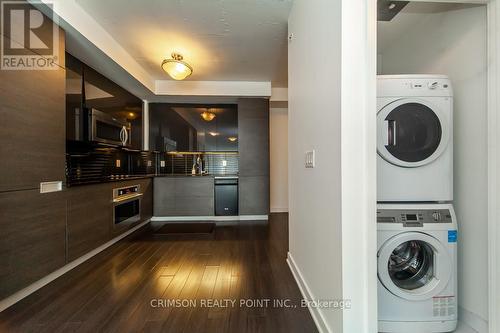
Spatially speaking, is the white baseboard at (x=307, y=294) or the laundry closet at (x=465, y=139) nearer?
the white baseboard at (x=307, y=294)

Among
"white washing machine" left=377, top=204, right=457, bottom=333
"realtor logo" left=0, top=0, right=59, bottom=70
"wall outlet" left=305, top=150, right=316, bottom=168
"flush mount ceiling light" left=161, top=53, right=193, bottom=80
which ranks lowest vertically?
"white washing machine" left=377, top=204, right=457, bottom=333

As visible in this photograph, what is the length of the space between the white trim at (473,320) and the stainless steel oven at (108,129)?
358cm

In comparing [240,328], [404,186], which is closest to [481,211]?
[404,186]

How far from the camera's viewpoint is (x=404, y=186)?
150cm

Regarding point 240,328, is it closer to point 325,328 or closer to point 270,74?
point 325,328

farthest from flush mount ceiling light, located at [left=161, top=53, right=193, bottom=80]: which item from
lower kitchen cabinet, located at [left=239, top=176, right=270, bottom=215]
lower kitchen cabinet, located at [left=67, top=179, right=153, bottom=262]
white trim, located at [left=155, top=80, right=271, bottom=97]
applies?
lower kitchen cabinet, located at [left=239, top=176, right=270, bottom=215]

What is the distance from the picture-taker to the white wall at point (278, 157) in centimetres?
507

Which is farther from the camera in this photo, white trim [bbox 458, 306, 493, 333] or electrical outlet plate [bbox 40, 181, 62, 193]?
electrical outlet plate [bbox 40, 181, 62, 193]

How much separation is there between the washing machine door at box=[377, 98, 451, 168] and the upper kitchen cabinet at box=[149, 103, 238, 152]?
320 centimetres

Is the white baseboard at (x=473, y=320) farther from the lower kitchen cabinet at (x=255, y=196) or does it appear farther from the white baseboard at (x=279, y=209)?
the white baseboard at (x=279, y=209)

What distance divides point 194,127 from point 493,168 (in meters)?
4.09

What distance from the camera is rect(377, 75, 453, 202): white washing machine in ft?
4.86

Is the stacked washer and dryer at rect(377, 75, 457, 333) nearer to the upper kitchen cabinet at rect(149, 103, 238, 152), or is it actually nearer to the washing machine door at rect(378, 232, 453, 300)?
the washing machine door at rect(378, 232, 453, 300)

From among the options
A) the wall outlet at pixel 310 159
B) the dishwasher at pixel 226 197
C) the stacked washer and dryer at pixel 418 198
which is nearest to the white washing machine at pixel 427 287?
the stacked washer and dryer at pixel 418 198
